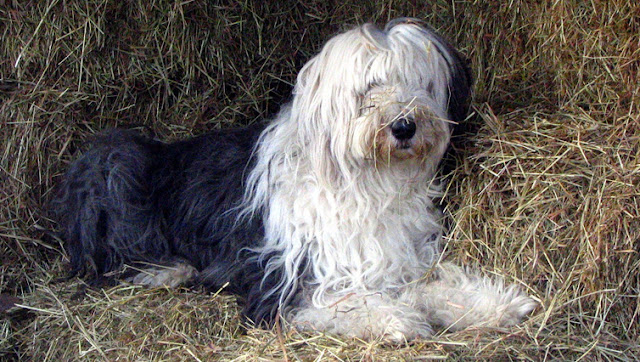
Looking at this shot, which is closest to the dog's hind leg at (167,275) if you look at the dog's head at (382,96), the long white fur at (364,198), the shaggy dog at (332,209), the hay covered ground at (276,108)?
the shaggy dog at (332,209)

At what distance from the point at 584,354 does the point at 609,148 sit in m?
0.97

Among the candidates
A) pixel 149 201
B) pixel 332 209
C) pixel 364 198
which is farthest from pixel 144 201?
pixel 364 198

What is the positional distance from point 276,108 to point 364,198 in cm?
195

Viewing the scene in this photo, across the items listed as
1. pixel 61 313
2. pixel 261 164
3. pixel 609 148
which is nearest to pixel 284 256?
pixel 261 164

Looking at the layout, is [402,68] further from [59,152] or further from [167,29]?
[59,152]

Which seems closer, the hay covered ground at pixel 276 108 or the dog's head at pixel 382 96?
the hay covered ground at pixel 276 108

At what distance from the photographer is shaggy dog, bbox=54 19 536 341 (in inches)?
152

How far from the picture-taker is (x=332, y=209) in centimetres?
409

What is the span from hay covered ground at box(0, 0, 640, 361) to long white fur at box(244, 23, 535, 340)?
0.20m

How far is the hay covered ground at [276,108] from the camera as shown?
367 centimetres

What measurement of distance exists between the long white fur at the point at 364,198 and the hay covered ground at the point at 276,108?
200 mm

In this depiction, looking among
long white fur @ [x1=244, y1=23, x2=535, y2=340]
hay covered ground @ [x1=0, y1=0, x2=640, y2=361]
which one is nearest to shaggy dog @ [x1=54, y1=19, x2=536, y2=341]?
long white fur @ [x1=244, y1=23, x2=535, y2=340]

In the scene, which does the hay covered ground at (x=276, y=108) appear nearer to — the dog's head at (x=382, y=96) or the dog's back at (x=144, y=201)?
the dog's back at (x=144, y=201)

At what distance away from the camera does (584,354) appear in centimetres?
346
